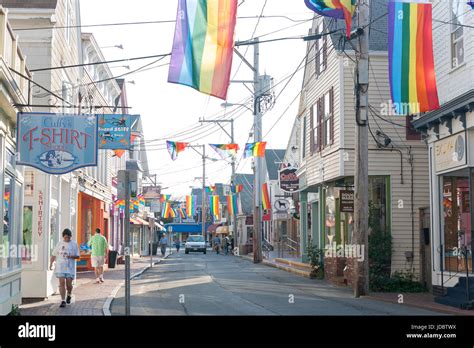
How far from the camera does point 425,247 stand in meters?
21.3

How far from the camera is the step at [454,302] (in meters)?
15.4

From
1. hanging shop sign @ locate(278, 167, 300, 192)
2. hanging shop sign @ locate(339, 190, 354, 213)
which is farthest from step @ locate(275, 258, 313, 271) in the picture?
hanging shop sign @ locate(339, 190, 354, 213)

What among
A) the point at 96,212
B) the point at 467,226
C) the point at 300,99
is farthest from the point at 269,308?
the point at 96,212

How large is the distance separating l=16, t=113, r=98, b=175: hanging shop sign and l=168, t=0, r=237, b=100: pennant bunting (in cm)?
289

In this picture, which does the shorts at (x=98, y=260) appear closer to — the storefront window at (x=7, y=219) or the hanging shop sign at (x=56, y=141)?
the hanging shop sign at (x=56, y=141)

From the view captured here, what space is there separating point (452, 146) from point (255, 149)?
645 inches

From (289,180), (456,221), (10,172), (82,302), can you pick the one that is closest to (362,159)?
(456,221)

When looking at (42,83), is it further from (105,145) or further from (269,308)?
(269,308)

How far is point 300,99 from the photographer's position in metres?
30.6

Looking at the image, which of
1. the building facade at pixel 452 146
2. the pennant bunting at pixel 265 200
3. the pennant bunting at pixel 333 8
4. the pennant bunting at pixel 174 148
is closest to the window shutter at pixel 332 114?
the building facade at pixel 452 146

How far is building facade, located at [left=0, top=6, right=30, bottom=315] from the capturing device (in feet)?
42.3

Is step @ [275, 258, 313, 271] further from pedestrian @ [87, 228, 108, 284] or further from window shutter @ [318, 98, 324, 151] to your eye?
pedestrian @ [87, 228, 108, 284]

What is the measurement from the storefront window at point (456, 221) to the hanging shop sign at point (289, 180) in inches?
696

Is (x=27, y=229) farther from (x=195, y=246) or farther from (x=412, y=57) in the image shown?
(x=195, y=246)
